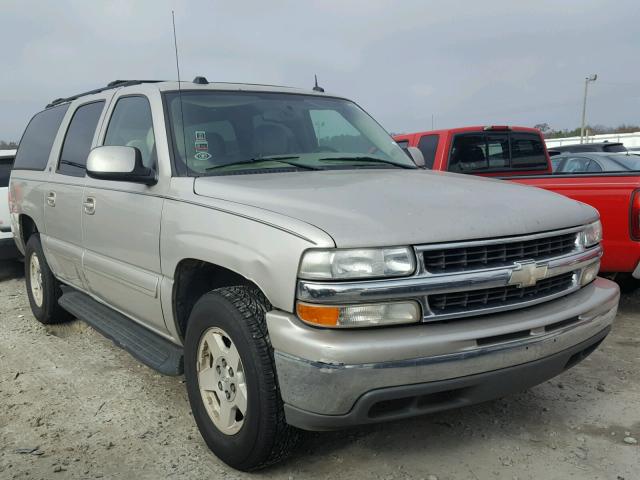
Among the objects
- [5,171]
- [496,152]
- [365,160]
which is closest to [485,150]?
[496,152]

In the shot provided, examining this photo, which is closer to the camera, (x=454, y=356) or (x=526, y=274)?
(x=454, y=356)

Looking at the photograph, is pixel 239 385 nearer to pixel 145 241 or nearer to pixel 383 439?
pixel 383 439

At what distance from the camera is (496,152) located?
705 cm

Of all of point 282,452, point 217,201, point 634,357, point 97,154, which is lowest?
point 634,357

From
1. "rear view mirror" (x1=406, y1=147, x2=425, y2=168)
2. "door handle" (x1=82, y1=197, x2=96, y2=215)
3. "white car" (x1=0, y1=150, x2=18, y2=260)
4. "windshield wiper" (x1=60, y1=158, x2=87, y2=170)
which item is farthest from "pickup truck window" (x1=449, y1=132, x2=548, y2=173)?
"white car" (x1=0, y1=150, x2=18, y2=260)

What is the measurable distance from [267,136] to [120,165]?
869 mm

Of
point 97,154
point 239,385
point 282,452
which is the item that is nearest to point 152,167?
point 97,154

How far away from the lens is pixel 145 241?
3275 millimetres

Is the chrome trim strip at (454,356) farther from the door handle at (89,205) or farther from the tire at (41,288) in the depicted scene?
the tire at (41,288)

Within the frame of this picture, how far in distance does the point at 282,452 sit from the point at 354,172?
1.56m

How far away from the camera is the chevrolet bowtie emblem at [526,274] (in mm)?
2461

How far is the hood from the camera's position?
2.33 m

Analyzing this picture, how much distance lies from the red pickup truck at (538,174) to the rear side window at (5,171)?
5182 mm

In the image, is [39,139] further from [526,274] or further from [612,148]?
[612,148]
